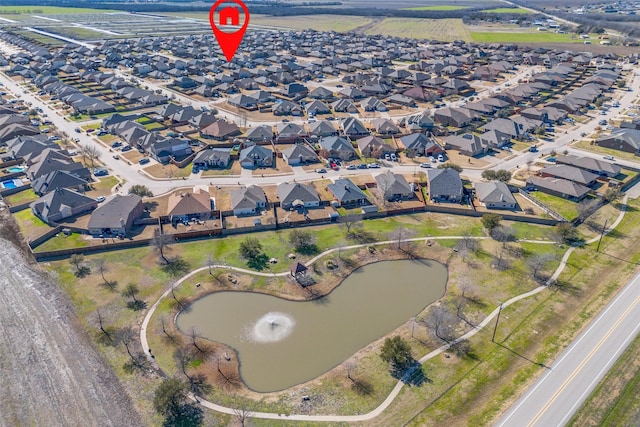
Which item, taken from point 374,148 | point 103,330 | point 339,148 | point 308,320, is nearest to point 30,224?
point 103,330

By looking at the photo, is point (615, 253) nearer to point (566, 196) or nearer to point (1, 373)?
point (566, 196)

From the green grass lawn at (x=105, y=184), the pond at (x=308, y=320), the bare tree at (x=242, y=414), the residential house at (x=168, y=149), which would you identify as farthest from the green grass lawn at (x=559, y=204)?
the green grass lawn at (x=105, y=184)

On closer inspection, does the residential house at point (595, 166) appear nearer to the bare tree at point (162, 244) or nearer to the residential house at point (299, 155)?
the residential house at point (299, 155)

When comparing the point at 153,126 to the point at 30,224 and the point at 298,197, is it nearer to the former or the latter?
the point at 30,224

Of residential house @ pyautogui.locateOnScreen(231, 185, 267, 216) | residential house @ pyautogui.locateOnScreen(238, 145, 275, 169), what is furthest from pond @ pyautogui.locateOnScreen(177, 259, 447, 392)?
residential house @ pyautogui.locateOnScreen(238, 145, 275, 169)

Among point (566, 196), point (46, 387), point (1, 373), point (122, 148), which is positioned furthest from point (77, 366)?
point (566, 196)

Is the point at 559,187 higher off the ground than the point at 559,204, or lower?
higher
